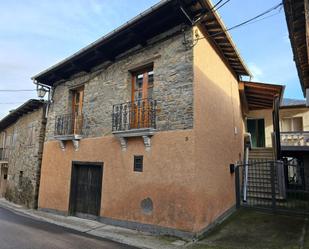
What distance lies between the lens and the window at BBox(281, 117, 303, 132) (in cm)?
1695

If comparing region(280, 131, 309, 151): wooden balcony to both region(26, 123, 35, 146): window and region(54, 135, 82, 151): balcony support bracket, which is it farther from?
region(26, 123, 35, 146): window

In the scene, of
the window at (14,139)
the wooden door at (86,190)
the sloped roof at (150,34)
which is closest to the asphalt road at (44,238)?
the wooden door at (86,190)

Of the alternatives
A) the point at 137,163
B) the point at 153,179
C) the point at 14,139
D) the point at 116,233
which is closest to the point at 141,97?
the point at 137,163

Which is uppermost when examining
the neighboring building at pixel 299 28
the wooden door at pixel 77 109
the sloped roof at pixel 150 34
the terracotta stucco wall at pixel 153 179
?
the sloped roof at pixel 150 34

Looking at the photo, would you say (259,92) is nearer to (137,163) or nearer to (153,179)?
(137,163)

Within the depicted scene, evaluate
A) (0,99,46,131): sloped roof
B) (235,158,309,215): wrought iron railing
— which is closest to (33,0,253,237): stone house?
(235,158,309,215): wrought iron railing

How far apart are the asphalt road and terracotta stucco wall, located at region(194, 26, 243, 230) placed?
2576 mm

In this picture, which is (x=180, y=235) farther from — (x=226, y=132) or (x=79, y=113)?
(x=79, y=113)

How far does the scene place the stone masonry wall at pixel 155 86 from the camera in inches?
263

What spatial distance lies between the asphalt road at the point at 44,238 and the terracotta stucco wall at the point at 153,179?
1.21 metres

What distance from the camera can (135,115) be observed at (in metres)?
7.63

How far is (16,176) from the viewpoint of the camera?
544 inches

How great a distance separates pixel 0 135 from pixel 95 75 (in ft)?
51.3

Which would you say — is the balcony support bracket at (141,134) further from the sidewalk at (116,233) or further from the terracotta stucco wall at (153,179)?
the sidewalk at (116,233)
